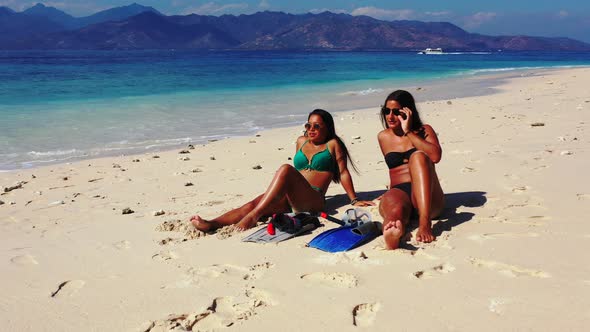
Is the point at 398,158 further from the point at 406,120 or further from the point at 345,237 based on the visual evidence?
the point at 345,237

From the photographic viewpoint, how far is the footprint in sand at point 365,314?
114 inches

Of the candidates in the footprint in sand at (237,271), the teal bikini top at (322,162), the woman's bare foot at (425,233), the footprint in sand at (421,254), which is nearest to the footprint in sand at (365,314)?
the footprint in sand at (421,254)

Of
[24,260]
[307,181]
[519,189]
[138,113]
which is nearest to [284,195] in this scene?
[307,181]

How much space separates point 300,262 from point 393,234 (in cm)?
75

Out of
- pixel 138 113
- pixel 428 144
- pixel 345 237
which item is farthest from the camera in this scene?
pixel 138 113

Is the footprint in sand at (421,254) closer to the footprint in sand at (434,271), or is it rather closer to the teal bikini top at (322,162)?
the footprint in sand at (434,271)

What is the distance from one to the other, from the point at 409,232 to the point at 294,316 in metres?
1.63

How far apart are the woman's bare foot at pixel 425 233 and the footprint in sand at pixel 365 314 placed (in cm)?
109

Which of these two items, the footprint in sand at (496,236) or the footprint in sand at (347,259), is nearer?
the footprint in sand at (347,259)

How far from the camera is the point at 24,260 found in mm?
4336

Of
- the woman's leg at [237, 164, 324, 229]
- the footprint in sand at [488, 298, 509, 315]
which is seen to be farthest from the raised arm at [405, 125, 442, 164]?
the footprint in sand at [488, 298, 509, 315]

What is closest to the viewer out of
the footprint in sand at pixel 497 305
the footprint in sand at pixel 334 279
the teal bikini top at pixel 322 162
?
the footprint in sand at pixel 497 305

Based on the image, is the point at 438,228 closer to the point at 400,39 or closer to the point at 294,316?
the point at 294,316

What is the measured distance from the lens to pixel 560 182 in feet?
17.8
